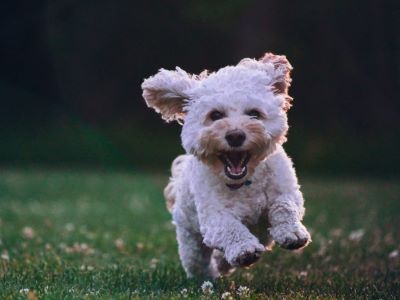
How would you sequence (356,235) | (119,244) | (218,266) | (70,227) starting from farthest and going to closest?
1. (70,227)
2. (356,235)
3. (119,244)
4. (218,266)

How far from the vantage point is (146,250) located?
8.27 metres

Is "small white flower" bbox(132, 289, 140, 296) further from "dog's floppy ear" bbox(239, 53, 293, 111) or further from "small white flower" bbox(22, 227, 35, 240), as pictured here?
"small white flower" bbox(22, 227, 35, 240)

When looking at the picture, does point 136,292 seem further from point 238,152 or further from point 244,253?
point 238,152

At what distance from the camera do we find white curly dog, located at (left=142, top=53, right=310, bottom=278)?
16.2 ft

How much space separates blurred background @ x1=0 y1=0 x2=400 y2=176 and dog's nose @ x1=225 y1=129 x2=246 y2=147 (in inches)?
727

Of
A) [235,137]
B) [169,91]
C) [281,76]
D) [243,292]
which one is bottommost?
[243,292]

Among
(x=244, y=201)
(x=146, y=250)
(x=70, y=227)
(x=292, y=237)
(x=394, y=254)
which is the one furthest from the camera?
(x=70, y=227)

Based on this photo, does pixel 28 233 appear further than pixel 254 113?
Yes

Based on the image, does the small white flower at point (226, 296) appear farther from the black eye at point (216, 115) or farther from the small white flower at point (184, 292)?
the black eye at point (216, 115)

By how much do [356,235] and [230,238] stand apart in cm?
502

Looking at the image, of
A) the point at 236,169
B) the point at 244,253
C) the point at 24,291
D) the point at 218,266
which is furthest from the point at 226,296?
the point at 218,266

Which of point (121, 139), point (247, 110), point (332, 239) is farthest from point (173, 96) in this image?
point (121, 139)

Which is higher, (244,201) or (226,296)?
(244,201)

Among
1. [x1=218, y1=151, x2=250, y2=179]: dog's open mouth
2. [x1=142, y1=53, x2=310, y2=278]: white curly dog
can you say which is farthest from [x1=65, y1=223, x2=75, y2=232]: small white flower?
[x1=218, y1=151, x2=250, y2=179]: dog's open mouth
